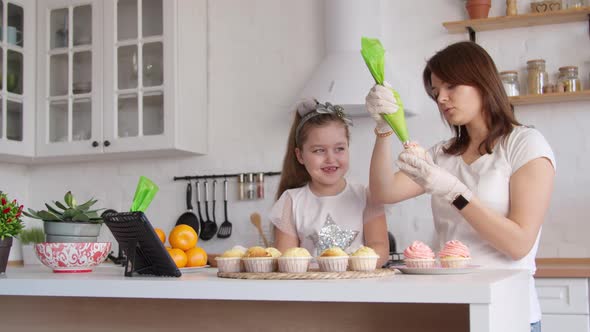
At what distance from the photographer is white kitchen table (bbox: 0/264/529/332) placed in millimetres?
1174

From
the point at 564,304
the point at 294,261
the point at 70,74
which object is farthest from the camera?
the point at 70,74

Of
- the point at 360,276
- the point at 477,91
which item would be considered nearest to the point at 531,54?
A: the point at 477,91

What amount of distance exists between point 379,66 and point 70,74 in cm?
291

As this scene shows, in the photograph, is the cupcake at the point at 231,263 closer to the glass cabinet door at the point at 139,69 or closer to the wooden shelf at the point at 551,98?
the wooden shelf at the point at 551,98

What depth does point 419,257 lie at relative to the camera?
1.49m

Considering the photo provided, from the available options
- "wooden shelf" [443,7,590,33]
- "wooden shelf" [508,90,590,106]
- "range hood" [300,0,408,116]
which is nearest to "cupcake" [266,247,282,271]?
"range hood" [300,0,408,116]

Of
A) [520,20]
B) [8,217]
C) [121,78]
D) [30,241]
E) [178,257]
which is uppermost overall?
[520,20]

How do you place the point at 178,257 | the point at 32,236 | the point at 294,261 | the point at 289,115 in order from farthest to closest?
the point at 32,236
the point at 289,115
the point at 178,257
the point at 294,261

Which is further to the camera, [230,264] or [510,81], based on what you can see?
[510,81]

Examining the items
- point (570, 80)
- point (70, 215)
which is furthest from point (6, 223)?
point (570, 80)

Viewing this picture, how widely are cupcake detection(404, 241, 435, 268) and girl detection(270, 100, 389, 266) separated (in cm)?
54

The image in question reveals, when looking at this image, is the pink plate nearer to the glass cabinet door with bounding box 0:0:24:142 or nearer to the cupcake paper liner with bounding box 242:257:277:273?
the cupcake paper liner with bounding box 242:257:277:273

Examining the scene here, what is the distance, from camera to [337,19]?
143 inches

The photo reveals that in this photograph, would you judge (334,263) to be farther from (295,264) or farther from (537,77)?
(537,77)
